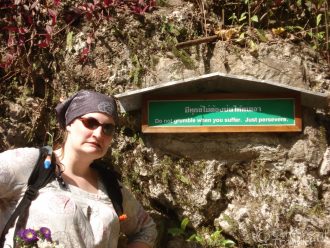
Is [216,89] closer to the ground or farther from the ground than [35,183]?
farther from the ground

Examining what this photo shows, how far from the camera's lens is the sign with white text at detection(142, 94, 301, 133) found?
4.09 metres

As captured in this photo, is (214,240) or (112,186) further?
(214,240)

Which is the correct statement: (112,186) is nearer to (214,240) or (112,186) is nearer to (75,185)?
(75,185)

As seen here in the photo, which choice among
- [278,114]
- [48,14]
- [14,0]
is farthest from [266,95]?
[14,0]

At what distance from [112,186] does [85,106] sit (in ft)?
2.31

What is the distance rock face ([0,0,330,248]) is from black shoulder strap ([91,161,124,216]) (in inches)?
37.3

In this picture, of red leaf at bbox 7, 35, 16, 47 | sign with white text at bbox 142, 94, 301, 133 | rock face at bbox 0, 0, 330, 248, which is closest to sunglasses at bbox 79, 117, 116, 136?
sign with white text at bbox 142, 94, 301, 133

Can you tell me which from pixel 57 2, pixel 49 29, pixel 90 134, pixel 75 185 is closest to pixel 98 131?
pixel 90 134

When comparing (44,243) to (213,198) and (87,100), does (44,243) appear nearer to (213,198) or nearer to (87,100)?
(87,100)

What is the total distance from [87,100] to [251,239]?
218cm

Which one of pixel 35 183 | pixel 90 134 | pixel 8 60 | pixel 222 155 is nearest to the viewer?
pixel 35 183

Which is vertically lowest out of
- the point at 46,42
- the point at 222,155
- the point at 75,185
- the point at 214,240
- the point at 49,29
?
the point at 214,240

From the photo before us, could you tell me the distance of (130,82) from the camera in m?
4.55

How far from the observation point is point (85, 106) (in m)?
3.21
